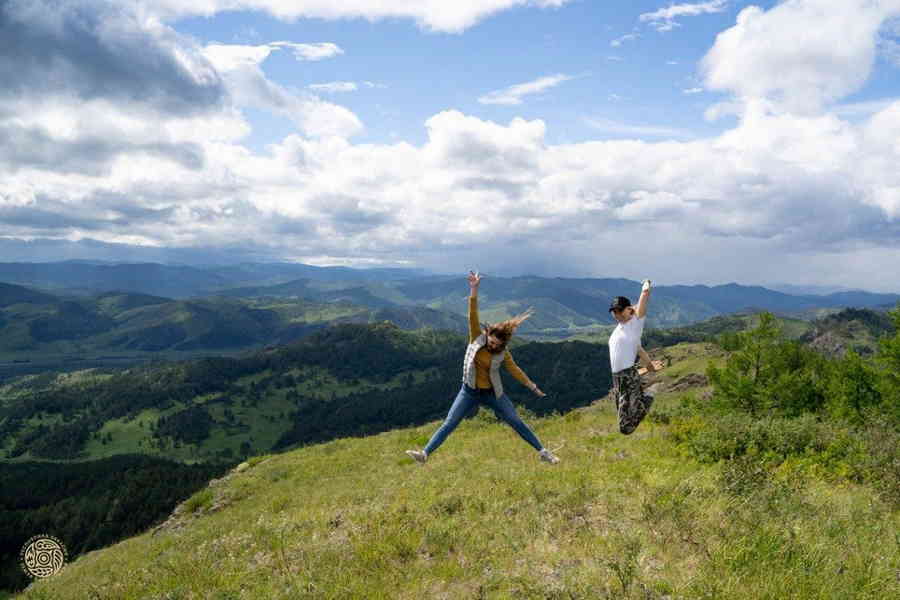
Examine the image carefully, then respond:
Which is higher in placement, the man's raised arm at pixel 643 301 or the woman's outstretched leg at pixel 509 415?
the man's raised arm at pixel 643 301

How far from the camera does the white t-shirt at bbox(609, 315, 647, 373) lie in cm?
1085

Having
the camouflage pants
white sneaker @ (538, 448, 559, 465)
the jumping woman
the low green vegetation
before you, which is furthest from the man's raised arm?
white sneaker @ (538, 448, 559, 465)

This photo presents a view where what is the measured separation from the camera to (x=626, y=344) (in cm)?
1088

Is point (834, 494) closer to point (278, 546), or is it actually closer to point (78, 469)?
point (278, 546)

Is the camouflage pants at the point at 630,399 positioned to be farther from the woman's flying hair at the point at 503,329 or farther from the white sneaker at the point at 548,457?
the woman's flying hair at the point at 503,329

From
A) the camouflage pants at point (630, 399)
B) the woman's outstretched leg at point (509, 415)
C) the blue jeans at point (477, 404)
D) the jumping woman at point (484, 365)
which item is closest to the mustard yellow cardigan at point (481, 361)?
the jumping woman at point (484, 365)

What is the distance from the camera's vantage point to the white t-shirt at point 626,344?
35.6 feet

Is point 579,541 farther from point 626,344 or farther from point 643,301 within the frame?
point 643,301

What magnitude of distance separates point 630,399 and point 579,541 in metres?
4.43

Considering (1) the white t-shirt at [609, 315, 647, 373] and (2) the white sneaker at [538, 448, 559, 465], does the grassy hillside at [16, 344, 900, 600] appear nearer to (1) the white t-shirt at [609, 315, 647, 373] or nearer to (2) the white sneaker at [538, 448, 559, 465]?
(2) the white sneaker at [538, 448, 559, 465]

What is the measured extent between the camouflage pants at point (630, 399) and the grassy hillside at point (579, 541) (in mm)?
1144

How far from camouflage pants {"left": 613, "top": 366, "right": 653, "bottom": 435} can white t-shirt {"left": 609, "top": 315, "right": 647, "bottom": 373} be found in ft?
0.71

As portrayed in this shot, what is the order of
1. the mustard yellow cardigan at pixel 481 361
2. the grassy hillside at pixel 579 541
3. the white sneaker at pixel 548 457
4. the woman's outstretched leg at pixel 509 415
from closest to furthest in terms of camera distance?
1. the grassy hillside at pixel 579 541
2. the mustard yellow cardigan at pixel 481 361
3. the woman's outstretched leg at pixel 509 415
4. the white sneaker at pixel 548 457

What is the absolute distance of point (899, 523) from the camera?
810 centimetres
